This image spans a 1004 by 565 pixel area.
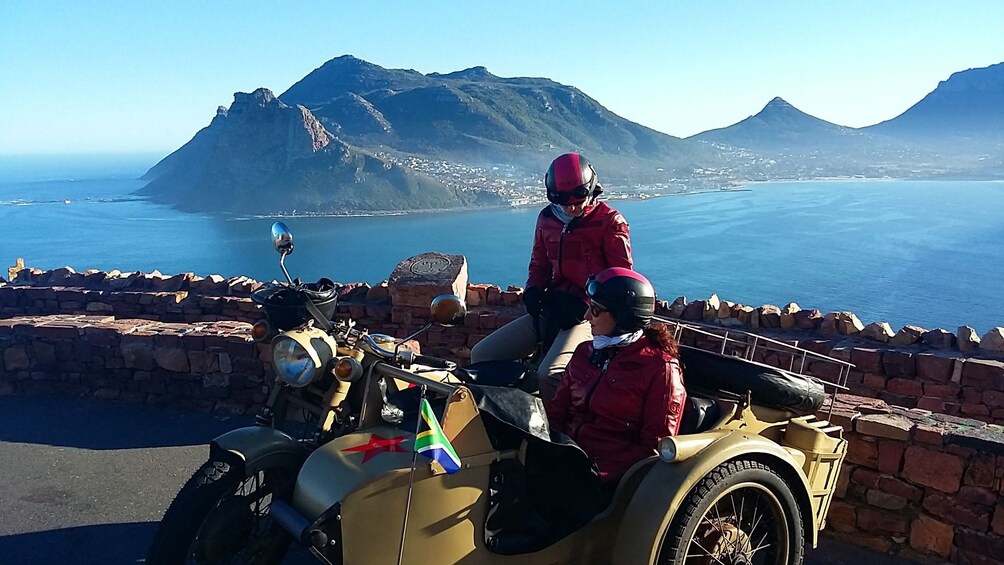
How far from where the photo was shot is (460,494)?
7.36 ft

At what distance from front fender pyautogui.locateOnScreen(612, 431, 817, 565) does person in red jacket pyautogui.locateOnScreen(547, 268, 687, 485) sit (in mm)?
152

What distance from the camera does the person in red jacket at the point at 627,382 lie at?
2.58 metres

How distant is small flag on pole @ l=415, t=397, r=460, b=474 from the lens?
1.99 meters

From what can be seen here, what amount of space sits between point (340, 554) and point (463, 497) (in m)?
0.42

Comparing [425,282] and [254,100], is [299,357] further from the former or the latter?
[254,100]

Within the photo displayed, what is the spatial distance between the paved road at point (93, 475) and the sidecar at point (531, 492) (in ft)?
3.31

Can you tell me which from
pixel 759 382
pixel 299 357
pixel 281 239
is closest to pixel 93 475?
pixel 281 239

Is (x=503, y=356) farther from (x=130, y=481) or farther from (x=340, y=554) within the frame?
(x=130, y=481)

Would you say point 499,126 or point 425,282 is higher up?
point 499,126

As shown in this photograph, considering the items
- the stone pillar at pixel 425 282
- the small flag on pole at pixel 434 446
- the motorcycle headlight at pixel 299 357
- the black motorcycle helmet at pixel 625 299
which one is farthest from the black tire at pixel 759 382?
the stone pillar at pixel 425 282

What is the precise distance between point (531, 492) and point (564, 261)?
1728mm

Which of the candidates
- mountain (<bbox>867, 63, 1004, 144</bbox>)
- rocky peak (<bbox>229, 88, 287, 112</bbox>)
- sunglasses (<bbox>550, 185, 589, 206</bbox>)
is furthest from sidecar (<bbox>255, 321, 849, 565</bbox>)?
mountain (<bbox>867, 63, 1004, 144</bbox>)

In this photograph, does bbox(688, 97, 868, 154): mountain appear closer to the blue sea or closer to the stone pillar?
the blue sea

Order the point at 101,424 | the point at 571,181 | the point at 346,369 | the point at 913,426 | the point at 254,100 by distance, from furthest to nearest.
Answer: the point at 254,100 → the point at 101,424 → the point at 571,181 → the point at 913,426 → the point at 346,369
